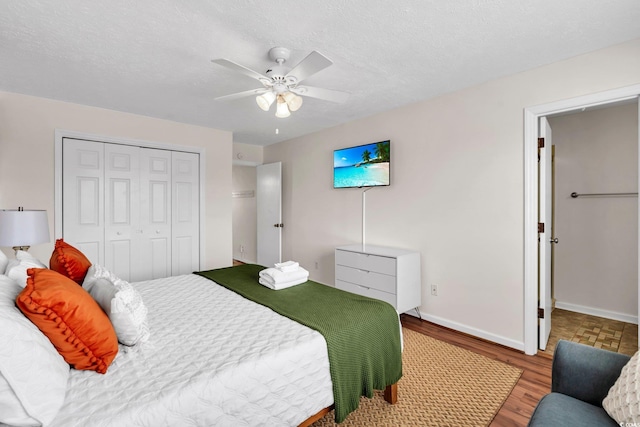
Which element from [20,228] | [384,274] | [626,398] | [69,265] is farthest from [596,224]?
[20,228]

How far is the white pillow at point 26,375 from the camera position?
907mm

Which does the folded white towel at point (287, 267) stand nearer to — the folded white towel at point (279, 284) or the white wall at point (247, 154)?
the folded white towel at point (279, 284)

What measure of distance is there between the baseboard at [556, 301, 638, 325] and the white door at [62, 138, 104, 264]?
534cm

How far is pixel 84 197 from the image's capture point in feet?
11.4

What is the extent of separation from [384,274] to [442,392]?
1257 mm

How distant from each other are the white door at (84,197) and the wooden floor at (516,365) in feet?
11.6

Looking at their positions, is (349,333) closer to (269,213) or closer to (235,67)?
(235,67)

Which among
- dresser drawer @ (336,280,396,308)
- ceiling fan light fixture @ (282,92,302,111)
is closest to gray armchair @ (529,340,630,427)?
dresser drawer @ (336,280,396,308)

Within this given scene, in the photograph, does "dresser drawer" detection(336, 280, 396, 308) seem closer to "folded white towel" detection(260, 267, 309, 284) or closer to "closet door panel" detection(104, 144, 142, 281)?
"folded white towel" detection(260, 267, 309, 284)

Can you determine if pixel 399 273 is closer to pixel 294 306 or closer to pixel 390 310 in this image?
pixel 390 310

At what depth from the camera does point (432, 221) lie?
328cm

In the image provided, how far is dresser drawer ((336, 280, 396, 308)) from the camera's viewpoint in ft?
10.3

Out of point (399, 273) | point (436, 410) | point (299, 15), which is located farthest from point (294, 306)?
point (299, 15)

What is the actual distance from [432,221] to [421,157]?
69 centimetres
